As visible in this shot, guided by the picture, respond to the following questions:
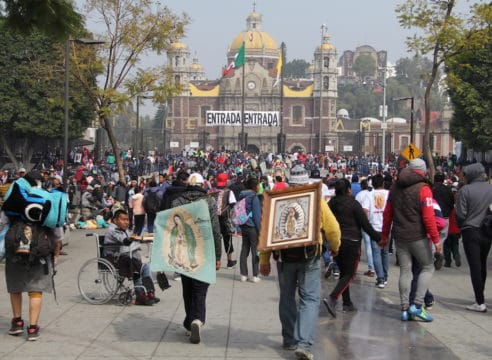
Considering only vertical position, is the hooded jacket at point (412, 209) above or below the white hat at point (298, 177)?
below

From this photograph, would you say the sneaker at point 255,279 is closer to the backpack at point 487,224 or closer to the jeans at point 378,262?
the jeans at point 378,262

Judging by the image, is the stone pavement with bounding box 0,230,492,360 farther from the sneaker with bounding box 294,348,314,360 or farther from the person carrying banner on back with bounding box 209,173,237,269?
the person carrying banner on back with bounding box 209,173,237,269

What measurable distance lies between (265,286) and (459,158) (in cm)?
3918

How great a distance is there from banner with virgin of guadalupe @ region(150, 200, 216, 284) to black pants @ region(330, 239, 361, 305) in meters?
2.03

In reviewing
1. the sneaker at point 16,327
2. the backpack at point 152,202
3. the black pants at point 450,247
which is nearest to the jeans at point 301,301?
the sneaker at point 16,327

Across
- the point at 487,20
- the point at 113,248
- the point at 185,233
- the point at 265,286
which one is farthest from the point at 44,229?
the point at 487,20

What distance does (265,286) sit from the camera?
12039mm

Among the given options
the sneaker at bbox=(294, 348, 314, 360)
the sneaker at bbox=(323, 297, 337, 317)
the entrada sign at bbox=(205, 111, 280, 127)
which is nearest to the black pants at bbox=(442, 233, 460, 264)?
the sneaker at bbox=(323, 297, 337, 317)

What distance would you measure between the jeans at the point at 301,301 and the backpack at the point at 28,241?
6.91 ft

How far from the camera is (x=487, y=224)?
1009cm

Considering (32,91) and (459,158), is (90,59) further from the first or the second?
(459,158)

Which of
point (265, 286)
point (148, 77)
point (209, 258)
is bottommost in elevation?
point (265, 286)

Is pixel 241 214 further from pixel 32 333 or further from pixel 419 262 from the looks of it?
pixel 32 333

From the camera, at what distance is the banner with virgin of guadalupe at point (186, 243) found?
8.11 m
